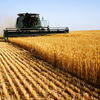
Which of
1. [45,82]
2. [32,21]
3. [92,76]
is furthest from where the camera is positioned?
[32,21]

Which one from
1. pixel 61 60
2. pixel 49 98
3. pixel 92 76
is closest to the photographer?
pixel 49 98

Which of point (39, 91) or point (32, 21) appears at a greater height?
point (32, 21)

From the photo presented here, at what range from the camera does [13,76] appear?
412 cm

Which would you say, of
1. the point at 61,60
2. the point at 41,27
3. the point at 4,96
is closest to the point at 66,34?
the point at 41,27

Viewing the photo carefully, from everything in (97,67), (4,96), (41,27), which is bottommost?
(4,96)

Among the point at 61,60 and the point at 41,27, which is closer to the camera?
the point at 61,60

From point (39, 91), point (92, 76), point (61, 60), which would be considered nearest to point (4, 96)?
point (39, 91)

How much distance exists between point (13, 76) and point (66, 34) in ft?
46.2

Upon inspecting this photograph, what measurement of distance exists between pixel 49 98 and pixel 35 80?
3.51 feet

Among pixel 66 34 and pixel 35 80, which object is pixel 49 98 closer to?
pixel 35 80

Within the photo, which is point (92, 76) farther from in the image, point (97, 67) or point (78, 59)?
point (78, 59)

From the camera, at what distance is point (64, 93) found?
303 centimetres

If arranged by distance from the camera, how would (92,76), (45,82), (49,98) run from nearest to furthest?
(49,98) < (45,82) < (92,76)

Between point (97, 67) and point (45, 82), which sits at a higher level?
point (97, 67)
